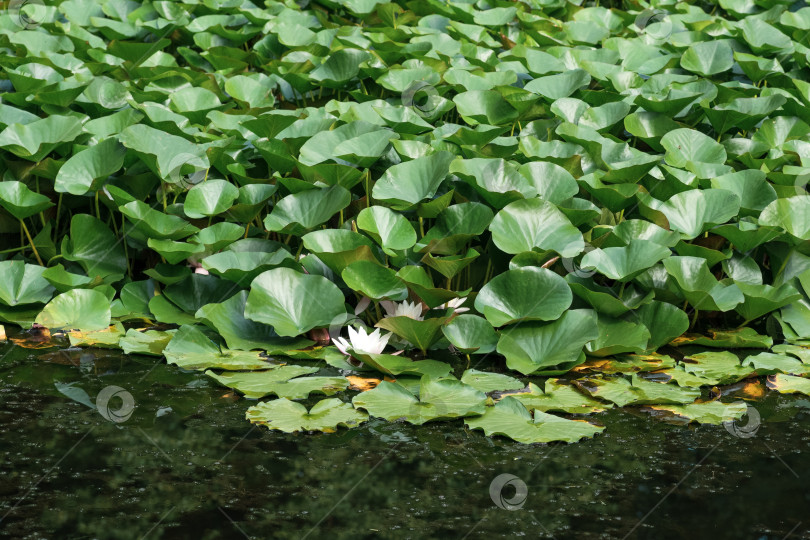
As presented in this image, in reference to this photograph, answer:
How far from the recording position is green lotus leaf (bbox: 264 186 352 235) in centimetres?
273

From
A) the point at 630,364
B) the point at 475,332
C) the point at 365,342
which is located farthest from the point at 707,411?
the point at 365,342

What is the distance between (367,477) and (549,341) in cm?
76

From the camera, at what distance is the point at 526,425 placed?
211 cm

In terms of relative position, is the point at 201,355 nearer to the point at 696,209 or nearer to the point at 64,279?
the point at 64,279

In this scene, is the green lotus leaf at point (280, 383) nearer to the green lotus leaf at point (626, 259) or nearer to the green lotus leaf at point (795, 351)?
the green lotus leaf at point (626, 259)

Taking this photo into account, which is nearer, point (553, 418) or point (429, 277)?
point (553, 418)

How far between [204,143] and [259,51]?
1.34m

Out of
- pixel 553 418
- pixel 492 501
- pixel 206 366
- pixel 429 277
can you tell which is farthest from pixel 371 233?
pixel 492 501

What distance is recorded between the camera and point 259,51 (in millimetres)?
A: 4340

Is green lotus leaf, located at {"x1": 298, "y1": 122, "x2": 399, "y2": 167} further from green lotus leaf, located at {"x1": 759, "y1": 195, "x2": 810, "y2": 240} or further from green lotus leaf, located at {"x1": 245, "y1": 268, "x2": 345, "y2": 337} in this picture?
green lotus leaf, located at {"x1": 759, "y1": 195, "x2": 810, "y2": 240}

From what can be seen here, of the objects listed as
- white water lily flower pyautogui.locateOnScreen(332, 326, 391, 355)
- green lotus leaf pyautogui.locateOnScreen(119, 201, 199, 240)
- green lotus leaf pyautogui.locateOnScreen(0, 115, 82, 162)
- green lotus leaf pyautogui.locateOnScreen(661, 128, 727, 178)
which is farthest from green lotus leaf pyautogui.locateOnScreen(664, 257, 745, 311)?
green lotus leaf pyautogui.locateOnScreen(0, 115, 82, 162)

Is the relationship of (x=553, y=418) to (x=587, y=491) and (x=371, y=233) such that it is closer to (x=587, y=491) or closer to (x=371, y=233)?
(x=587, y=491)

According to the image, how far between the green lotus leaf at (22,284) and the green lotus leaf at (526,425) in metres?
1.44

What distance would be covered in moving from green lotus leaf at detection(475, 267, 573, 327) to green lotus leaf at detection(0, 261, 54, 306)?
4.42 ft
